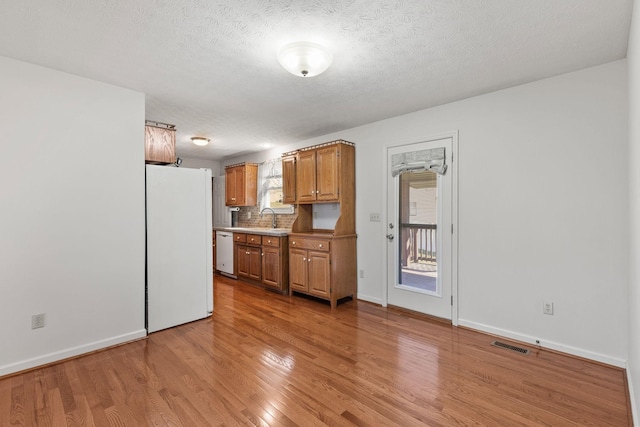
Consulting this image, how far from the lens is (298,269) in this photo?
435 centimetres

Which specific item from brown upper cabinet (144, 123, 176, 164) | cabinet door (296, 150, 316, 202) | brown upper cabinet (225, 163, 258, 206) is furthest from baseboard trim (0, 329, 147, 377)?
brown upper cabinet (225, 163, 258, 206)

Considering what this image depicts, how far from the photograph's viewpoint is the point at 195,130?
14.4 feet

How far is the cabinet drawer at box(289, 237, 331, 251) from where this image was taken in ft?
13.1

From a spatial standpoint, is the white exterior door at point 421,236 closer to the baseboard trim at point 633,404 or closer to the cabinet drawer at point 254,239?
the baseboard trim at point 633,404

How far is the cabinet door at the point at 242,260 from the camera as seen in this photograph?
Answer: 520 cm

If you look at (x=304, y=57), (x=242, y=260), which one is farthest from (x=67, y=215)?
(x=242, y=260)

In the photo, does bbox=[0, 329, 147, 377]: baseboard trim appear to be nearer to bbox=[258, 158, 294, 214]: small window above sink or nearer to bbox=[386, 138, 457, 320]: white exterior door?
bbox=[386, 138, 457, 320]: white exterior door

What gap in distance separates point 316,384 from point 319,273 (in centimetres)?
191

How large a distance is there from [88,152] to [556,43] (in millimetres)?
3779

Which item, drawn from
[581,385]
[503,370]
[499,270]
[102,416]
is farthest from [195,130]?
[581,385]

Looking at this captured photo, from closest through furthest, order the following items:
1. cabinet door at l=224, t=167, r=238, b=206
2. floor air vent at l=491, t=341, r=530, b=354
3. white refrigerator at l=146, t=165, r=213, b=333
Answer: floor air vent at l=491, t=341, r=530, b=354, white refrigerator at l=146, t=165, r=213, b=333, cabinet door at l=224, t=167, r=238, b=206

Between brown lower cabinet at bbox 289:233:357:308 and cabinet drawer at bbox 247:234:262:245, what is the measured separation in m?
0.73

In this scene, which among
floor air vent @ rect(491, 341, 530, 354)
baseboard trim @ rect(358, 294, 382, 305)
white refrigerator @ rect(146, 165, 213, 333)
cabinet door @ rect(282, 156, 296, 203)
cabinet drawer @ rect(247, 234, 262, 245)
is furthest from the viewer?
cabinet drawer @ rect(247, 234, 262, 245)

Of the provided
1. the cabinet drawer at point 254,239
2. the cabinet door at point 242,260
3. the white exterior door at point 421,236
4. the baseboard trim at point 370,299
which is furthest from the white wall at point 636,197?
the cabinet door at point 242,260
